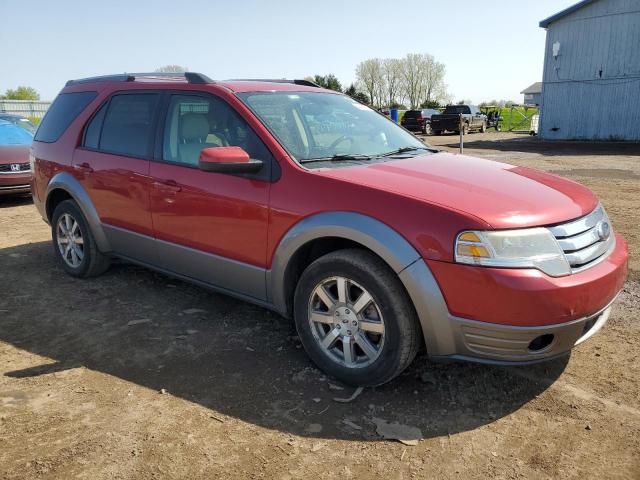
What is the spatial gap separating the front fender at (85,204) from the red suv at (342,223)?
2 cm

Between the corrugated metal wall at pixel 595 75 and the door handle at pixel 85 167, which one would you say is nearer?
the door handle at pixel 85 167

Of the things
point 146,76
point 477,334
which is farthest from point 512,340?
point 146,76

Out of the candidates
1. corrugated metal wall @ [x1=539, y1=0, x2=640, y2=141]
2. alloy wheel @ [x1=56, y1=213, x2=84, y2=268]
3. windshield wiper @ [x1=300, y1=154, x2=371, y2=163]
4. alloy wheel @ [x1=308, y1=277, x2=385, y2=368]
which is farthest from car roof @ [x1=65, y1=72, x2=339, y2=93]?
corrugated metal wall @ [x1=539, y1=0, x2=640, y2=141]

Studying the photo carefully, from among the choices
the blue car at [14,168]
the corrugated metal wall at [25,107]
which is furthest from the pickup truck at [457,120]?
the blue car at [14,168]

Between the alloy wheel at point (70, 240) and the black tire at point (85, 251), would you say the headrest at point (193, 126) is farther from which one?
the alloy wheel at point (70, 240)

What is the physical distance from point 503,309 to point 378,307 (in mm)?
669

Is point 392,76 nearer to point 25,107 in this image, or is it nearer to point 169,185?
point 25,107

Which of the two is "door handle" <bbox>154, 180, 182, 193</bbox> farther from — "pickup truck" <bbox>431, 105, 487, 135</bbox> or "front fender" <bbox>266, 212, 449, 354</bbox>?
"pickup truck" <bbox>431, 105, 487, 135</bbox>

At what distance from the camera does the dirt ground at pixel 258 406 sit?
2510 mm

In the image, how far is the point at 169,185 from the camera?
12.7ft

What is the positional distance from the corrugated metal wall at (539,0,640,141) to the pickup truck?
6.12 m

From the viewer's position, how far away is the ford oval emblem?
3.06 m

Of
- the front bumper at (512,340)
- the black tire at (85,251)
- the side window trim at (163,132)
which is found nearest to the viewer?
the front bumper at (512,340)

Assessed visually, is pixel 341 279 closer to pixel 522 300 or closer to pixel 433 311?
pixel 433 311
